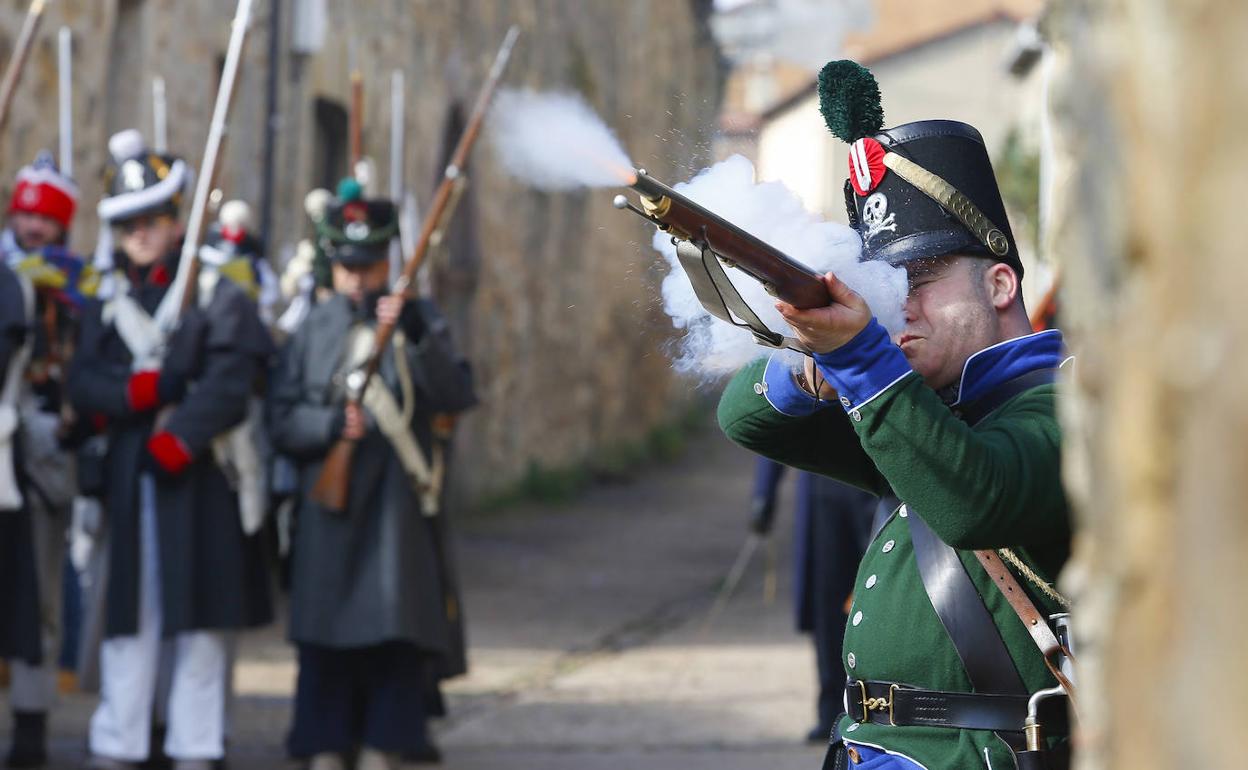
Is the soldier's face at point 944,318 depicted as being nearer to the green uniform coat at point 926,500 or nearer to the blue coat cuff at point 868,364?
the green uniform coat at point 926,500

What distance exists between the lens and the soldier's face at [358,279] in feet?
22.5

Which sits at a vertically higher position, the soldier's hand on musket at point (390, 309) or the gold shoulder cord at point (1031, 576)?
the soldier's hand on musket at point (390, 309)

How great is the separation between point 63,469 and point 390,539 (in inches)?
55.5

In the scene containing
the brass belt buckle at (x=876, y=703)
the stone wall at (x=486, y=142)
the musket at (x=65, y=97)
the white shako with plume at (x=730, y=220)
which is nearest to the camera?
the white shako with plume at (x=730, y=220)

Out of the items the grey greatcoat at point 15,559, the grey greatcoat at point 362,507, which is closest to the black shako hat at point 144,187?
the grey greatcoat at point 15,559

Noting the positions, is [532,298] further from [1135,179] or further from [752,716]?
[1135,179]

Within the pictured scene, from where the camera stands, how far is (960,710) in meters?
2.54

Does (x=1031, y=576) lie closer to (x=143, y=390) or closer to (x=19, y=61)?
(x=143, y=390)

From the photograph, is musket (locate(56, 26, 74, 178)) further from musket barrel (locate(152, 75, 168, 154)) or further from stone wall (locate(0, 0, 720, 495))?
musket barrel (locate(152, 75, 168, 154))

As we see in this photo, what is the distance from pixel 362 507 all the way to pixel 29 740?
5.07ft

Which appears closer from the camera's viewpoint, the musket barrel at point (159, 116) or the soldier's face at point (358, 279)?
the soldier's face at point (358, 279)

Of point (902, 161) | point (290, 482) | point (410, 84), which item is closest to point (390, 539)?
point (290, 482)

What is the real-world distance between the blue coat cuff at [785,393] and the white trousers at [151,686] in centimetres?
431

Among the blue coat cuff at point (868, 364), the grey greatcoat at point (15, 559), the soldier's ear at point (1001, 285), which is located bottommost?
the grey greatcoat at point (15, 559)
